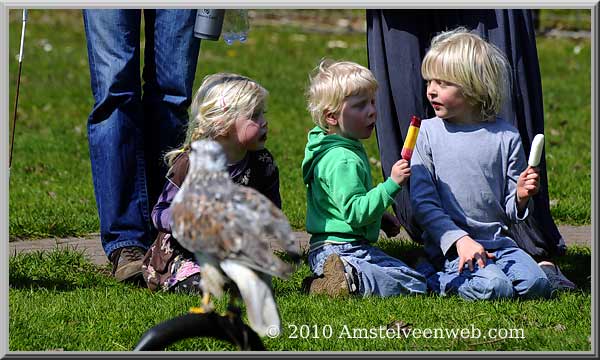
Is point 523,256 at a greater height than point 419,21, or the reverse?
point 419,21

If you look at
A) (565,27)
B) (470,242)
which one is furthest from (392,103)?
(565,27)

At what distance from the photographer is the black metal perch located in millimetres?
3193

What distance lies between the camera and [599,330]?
371 cm

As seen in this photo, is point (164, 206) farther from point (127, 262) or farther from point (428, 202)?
point (428, 202)

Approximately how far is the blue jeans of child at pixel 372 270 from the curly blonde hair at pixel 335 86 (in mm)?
574

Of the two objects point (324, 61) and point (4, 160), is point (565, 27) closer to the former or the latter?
point (324, 61)

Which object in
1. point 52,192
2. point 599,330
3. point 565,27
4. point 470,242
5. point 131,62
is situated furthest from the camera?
point 565,27

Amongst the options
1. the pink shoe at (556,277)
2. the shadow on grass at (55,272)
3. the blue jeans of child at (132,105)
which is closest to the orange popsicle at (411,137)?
the pink shoe at (556,277)

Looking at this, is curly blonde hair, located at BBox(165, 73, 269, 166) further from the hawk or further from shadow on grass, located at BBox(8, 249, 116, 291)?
the hawk

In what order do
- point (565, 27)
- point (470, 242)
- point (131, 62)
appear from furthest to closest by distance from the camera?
point (565, 27), point (131, 62), point (470, 242)

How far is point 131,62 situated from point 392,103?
4.31 ft

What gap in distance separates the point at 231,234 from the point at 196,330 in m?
0.32

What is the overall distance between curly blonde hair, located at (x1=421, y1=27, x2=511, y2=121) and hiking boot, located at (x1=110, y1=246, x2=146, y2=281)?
5.22 feet

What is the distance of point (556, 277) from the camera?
5.02 m
